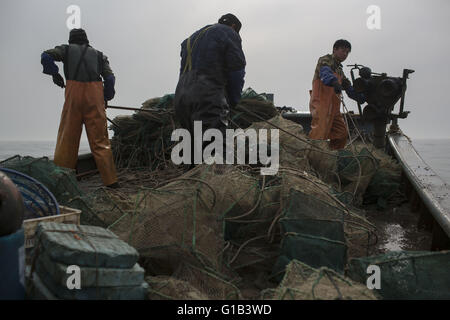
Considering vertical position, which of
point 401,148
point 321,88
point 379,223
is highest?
point 321,88

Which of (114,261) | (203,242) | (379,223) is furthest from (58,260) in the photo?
(379,223)

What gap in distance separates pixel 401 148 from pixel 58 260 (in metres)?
6.21

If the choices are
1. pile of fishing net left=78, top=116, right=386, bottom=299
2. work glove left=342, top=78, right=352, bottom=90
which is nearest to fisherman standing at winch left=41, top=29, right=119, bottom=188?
pile of fishing net left=78, top=116, right=386, bottom=299

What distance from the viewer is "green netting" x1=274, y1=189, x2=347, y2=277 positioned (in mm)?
2328

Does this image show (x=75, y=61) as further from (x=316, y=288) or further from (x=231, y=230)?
A: (x=316, y=288)

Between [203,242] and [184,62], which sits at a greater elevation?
[184,62]

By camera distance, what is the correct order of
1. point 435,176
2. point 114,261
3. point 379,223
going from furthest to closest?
1. point 435,176
2. point 379,223
3. point 114,261

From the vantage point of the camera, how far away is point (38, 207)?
2504 millimetres

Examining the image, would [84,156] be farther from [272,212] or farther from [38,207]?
[272,212]

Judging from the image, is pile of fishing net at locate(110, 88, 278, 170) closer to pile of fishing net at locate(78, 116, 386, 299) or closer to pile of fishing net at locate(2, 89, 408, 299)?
pile of fishing net at locate(2, 89, 408, 299)

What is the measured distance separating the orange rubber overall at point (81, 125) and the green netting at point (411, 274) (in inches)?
133

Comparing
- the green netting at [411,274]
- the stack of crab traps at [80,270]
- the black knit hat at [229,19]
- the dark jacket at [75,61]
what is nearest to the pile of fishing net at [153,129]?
the dark jacket at [75,61]

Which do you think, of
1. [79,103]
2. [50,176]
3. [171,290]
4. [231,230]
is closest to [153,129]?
[79,103]
